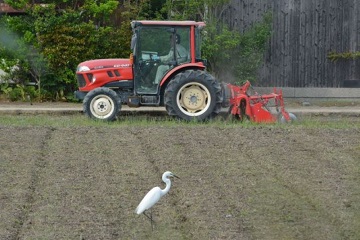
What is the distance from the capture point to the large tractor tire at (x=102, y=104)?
19.9 metres

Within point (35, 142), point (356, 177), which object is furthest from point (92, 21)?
point (356, 177)

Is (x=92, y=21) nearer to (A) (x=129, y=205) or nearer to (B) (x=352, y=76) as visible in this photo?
(B) (x=352, y=76)

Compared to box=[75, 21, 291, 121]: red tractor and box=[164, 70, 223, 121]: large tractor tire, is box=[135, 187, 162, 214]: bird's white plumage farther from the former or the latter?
box=[164, 70, 223, 121]: large tractor tire

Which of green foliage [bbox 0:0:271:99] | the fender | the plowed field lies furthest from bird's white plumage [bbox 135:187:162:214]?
green foliage [bbox 0:0:271:99]

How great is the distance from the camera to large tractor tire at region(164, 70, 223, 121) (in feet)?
64.5

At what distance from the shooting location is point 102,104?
20016 mm

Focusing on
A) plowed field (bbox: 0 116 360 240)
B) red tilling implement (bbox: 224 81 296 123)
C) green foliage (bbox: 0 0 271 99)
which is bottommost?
plowed field (bbox: 0 116 360 240)

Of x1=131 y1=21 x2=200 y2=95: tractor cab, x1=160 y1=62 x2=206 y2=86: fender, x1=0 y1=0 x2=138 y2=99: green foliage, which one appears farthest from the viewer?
x1=0 y1=0 x2=138 y2=99: green foliage

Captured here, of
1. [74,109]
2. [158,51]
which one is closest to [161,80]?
[158,51]

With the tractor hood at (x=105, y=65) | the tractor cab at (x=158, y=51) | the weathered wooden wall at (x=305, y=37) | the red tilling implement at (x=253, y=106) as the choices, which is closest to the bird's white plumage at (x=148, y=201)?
the red tilling implement at (x=253, y=106)

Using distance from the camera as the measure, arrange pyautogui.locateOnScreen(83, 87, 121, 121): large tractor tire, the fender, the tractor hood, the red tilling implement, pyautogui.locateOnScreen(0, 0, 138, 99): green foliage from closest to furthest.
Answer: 1. the red tilling implement
2. pyautogui.locateOnScreen(83, 87, 121, 121): large tractor tire
3. the fender
4. the tractor hood
5. pyautogui.locateOnScreen(0, 0, 138, 99): green foliage

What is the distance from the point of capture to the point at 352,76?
27438mm

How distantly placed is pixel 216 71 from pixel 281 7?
2.62 metres

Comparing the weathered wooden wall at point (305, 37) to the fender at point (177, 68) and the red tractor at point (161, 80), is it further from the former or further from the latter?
the fender at point (177, 68)
